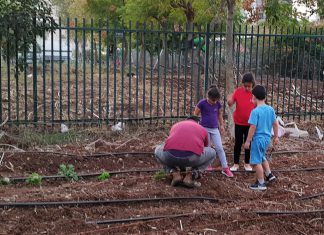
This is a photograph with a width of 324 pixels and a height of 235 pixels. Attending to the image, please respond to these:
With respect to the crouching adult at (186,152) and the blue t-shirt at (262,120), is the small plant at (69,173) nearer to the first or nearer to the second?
the crouching adult at (186,152)

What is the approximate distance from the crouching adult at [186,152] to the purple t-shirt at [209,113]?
50 centimetres

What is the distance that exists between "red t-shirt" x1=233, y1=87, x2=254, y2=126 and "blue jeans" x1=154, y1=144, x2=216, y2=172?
0.95 m

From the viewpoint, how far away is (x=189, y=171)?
7.00m

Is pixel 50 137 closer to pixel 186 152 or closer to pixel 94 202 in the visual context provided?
pixel 186 152

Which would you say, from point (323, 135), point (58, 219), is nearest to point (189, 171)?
point (58, 219)

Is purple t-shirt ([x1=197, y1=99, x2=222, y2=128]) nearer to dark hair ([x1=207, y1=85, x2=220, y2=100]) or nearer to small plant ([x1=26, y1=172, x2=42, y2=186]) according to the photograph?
dark hair ([x1=207, y1=85, x2=220, y2=100])

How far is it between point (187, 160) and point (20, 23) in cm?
459

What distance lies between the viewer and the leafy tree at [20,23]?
9.37m

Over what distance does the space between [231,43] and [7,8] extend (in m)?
4.26

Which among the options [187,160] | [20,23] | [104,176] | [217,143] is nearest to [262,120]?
[217,143]

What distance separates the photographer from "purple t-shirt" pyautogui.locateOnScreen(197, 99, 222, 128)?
755cm

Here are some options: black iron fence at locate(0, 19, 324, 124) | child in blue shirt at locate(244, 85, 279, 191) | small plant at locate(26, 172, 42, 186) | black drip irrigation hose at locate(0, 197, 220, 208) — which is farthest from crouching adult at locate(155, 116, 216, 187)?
black iron fence at locate(0, 19, 324, 124)

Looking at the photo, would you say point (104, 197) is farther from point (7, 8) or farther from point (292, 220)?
point (7, 8)

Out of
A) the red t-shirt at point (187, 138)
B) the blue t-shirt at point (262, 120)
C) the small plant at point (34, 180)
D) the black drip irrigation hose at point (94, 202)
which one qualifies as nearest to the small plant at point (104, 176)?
the small plant at point (34, 180)
